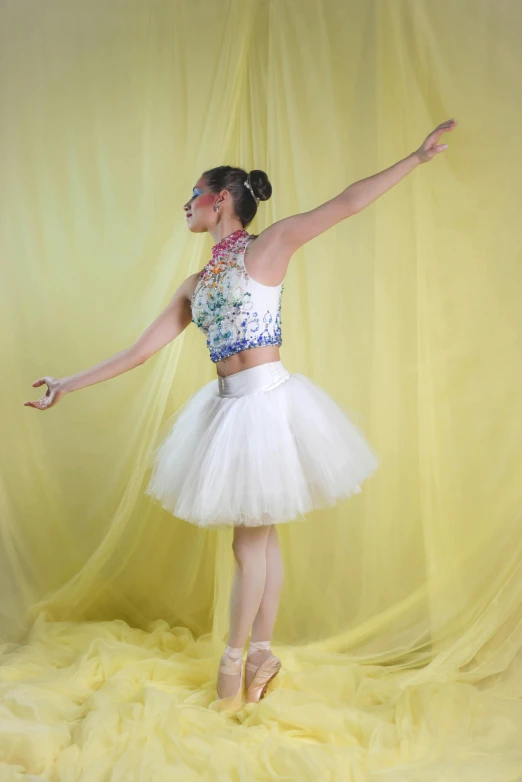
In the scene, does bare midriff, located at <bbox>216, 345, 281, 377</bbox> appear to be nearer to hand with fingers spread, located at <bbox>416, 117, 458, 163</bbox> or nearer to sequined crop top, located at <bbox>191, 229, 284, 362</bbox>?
sequined crop top, located at <bbox>191, 229, 284, 362</bbox>

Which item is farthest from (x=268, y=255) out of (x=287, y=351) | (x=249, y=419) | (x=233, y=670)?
(x=233, y=670)

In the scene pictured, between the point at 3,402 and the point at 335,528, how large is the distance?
1174 mm

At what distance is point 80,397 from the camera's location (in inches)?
106

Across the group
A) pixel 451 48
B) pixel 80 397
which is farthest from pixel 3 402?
pixel 451 48

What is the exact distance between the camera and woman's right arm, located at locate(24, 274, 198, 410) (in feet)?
7.13

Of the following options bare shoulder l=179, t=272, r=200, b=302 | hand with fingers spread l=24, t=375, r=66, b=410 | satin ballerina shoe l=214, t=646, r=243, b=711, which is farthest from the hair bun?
satin ballerina shoe l=214, t=646, r=243, b=711

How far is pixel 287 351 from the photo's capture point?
2529 mm

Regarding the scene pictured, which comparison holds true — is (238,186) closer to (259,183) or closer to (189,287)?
(259,183)

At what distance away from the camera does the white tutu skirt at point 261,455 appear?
72.9 inches

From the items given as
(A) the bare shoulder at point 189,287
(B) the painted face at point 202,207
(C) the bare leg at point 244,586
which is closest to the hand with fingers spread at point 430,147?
(B) the painted face at point 202,207

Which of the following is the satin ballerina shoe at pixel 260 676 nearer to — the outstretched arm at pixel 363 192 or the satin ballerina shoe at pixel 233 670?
the satin ballerina shoe at pixel 233 670

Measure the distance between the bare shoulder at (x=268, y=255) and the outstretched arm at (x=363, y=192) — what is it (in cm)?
5

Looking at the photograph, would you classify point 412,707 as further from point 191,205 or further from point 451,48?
point 451,48

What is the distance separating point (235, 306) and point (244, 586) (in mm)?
711
